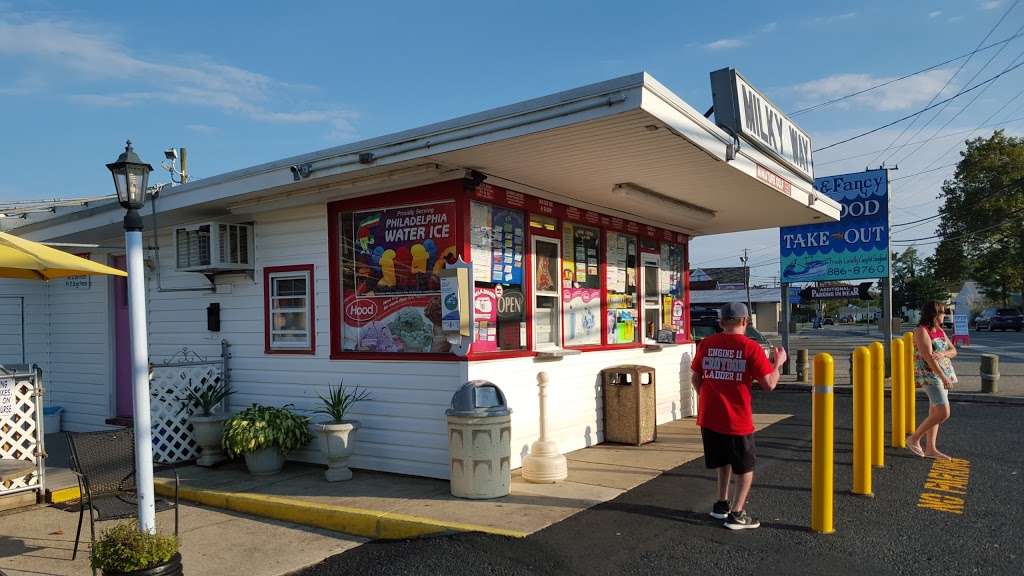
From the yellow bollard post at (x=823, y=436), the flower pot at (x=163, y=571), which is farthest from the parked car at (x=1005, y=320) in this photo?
the flower pot at (x=163, y=571)

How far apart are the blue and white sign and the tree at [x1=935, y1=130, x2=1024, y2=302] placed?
1608 inches

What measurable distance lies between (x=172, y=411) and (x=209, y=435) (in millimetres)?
628

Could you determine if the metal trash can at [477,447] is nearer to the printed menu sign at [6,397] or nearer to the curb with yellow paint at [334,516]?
the curb with yellow paint at [334,516]

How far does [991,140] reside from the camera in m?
52.7

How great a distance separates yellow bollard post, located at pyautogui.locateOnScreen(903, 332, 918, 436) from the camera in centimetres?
902

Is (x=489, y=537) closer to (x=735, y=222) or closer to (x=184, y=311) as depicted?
(x=184, y=311)

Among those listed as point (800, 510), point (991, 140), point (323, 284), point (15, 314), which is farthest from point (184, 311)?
point (991, 140)

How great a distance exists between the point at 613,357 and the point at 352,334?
3.48 metres

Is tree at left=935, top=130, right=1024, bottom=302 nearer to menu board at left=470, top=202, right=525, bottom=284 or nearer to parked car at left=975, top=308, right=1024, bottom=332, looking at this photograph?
parked car at left=975, top=308, right=1024, bottom=332

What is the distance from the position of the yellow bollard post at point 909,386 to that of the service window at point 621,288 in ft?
11.3

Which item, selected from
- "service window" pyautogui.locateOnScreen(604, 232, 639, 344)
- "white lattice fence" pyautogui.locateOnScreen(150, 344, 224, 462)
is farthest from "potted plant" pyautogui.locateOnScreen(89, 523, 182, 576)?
"service window" pyautogui.locateOnScreen(604, 232, 639, 344)

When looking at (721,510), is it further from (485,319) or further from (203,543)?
(203,543)

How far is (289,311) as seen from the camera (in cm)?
862

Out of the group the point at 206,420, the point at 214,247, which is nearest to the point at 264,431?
the point at 206,420
